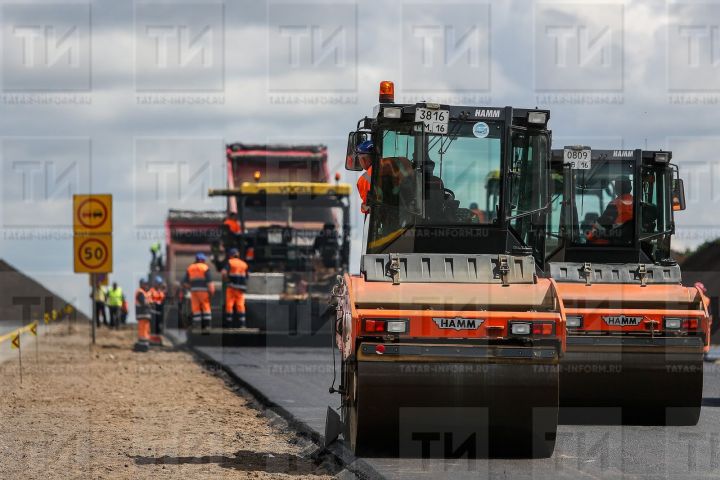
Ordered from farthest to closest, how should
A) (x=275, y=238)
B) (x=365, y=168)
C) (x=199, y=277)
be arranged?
1. (x=275, y=238)
2. (x=199, y=277)
3. (x=365, y=168)

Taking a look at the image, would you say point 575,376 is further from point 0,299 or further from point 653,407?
point 0,299

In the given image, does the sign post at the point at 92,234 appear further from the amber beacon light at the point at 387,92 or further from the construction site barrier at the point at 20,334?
the amber beacon light at the point at 387,92

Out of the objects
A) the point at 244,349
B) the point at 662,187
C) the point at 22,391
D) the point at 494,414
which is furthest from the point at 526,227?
the point at 244,349

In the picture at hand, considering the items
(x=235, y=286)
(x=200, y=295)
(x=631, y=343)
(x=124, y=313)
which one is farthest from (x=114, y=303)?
(x=631, y=343)

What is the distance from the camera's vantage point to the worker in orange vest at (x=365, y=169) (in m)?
11.2

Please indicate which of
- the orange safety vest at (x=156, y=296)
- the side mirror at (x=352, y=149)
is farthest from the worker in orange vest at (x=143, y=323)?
the side mirror at (x=352, y=149)

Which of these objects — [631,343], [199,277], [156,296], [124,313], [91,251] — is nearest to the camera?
[631,343]

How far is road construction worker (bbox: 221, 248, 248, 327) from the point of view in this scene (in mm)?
24828

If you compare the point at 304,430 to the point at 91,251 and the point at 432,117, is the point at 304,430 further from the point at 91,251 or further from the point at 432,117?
the point at 91,251

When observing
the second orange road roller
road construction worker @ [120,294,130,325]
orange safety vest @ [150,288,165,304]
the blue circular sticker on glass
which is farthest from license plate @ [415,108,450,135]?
road construction worker @ [120,294,130,325]

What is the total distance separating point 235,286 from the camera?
83.4ft

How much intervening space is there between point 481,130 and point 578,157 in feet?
11.9

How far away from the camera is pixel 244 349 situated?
26.0 metres

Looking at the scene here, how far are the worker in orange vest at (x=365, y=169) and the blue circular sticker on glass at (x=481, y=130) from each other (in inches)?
36.2
